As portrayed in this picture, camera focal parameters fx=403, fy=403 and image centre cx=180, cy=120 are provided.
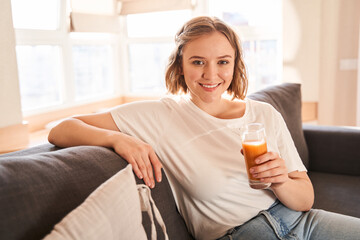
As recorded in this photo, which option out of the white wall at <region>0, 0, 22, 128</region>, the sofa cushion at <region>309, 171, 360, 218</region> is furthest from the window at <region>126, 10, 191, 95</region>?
the sofa cushion at <region>309, 171, 360, 218</region>

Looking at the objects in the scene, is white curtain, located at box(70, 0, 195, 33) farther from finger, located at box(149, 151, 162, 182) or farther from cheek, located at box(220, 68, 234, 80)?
finger, located at box(149, 151, 162, 182)

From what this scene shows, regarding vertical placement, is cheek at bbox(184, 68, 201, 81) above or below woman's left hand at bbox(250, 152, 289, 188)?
above

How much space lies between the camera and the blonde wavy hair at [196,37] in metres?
1.55

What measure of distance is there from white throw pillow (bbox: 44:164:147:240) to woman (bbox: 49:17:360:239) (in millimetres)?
224

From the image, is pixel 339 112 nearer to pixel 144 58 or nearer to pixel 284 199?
pixel 144 58

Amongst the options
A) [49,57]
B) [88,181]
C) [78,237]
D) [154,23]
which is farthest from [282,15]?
[78,237]

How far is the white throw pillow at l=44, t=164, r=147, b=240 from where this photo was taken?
0.86 m

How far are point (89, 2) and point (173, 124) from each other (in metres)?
2.93

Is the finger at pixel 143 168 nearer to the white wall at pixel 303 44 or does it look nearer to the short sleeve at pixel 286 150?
the short sleeve at pixel 286 150

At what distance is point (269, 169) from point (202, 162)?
0.24 meters

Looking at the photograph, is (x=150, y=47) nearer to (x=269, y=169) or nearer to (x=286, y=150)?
(x=286, y=150)

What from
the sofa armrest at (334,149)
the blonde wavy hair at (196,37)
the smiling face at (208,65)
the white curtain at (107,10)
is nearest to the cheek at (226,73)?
the smiling face at (208,65)

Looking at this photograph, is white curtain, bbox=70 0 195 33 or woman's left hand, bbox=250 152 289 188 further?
white curtain, bbox=70 0 195 33

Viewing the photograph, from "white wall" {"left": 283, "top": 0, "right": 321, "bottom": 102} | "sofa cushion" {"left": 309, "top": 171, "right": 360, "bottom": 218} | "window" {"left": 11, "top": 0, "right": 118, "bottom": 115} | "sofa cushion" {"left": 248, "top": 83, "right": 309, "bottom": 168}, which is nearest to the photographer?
"sofa cushion" {"left": 309, "top": 171, "right": 360, "bottom": 218}
